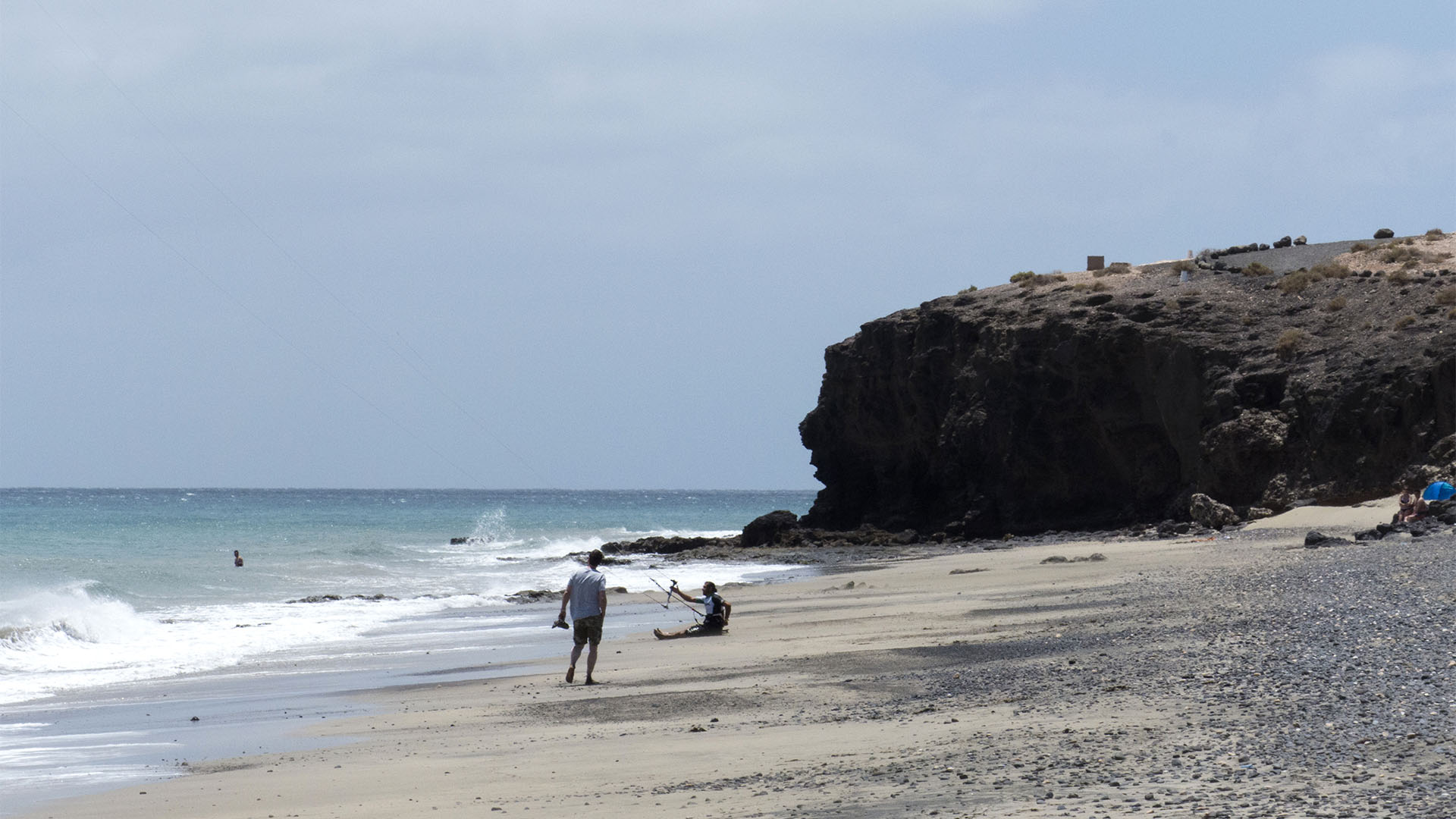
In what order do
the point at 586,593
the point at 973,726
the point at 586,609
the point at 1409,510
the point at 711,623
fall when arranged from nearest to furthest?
1. the point at 973,726
2. the point at 586,609
3. the point at 586,593
4. the point at 711,623
5. the point at 1409,510

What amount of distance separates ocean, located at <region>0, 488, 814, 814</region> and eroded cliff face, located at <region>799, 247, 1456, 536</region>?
10987 mm

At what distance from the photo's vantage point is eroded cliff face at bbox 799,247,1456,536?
32.6m

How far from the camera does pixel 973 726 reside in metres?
7.96

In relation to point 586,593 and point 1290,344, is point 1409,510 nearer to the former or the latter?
point 1290,344

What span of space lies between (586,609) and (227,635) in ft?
29.3

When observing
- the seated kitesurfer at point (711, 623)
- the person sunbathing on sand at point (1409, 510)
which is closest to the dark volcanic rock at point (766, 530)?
the person sunbathing on sand at point (1409, 510)

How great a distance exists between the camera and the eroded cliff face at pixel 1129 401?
1284 inches

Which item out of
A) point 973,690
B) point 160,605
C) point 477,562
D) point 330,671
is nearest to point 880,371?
point 477,562

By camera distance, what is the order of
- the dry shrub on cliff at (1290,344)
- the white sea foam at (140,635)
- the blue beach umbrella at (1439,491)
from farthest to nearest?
1. the dry shrub on cliff at (1290,344)
2. the blue beach umbrella at (1439,491)
3. the white sea foam at (140,635)

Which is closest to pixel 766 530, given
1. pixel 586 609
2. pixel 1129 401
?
pixel 1129 401

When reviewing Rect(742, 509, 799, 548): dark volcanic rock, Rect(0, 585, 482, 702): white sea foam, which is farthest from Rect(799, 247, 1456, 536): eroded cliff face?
Rect(0, 585, 482, 702): white sea foam

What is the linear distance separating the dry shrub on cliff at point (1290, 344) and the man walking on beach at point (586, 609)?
28.4 metres

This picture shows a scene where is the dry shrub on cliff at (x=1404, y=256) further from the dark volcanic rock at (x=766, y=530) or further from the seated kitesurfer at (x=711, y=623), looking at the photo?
the seated kitesurfer at (x=711, y=623)

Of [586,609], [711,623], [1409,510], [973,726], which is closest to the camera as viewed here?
[973,726]
